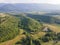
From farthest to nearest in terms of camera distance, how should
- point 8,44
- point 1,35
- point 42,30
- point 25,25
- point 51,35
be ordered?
point 25,25, point 42,30, point 51,35, point 1,35, point 8,44

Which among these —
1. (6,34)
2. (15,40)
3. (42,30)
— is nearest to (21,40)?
(15,40)

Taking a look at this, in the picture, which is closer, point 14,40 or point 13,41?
point 13,41

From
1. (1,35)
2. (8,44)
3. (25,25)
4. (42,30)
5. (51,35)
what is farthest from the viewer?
(25,25)

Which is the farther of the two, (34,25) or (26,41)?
(34,25)

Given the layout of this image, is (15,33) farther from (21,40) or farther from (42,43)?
(42,43)

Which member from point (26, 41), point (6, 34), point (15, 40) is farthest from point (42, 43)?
point (6, 34)

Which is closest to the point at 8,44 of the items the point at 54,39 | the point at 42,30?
the point at 54,39

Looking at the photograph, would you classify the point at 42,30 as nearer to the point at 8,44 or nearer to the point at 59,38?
the point at 59,38

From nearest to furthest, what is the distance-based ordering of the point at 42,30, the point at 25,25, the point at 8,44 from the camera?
the point at 8,44 < the point at 42,30 < the point at 25,25

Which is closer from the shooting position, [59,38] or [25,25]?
[59,38]
